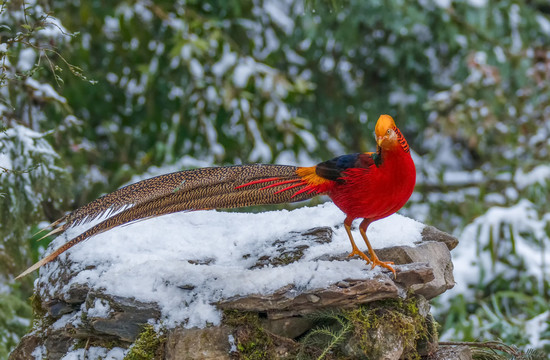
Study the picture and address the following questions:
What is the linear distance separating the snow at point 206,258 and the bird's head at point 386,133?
43 centimetres

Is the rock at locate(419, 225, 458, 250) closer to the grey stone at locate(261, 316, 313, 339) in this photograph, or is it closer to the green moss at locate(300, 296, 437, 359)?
the green moss at locate(300, 296, 437, 359)

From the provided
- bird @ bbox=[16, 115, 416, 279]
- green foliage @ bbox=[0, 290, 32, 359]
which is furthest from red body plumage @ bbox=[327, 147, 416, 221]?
green foliage @ bbox=[0, 290, 32, 359]

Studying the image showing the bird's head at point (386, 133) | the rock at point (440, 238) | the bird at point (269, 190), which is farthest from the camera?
the rock at point (440, 238)

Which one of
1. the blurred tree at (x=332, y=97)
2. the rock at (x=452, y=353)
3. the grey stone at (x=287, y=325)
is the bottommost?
the rock at (x=452, y=353)

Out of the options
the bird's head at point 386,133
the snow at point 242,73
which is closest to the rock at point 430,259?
the bird's head at point 386,133

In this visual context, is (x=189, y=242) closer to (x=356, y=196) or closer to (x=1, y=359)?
(x=356, y=196)

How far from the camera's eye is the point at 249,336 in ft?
6.94

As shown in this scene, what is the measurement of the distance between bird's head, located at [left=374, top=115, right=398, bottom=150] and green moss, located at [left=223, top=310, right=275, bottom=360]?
0.71 meters

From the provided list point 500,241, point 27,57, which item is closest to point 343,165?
point 27,57

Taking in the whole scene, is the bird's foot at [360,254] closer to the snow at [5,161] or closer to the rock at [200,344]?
the rock at [200,344]

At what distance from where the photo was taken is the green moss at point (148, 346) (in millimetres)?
2154

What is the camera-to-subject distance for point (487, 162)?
732cm

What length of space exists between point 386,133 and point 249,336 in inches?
31.4

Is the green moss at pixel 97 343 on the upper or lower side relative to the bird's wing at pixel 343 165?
lower
